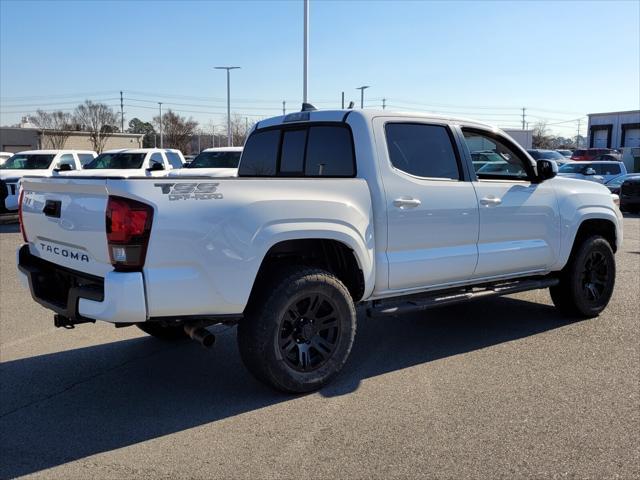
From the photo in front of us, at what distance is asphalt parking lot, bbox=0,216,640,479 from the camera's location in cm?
330

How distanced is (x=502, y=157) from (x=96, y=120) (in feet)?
219

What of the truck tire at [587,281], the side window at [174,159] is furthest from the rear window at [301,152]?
the side window at [174,159]

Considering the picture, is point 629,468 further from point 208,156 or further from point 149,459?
point 208,156

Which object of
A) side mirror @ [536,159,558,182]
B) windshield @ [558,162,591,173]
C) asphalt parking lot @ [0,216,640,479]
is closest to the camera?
A: asphalt parking lot @ [0,216,640,479]

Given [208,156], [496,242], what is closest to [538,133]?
[208,156]

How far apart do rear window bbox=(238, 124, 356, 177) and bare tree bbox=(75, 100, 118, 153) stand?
63.7 meters

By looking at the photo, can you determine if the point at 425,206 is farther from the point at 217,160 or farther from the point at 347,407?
the point at 217,160

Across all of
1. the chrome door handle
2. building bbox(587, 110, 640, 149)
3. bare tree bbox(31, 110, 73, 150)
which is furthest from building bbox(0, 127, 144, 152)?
the chrome door handle

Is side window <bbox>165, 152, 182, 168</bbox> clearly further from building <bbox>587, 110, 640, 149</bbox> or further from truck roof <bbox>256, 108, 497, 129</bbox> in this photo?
building <bbox>587, 110, 640, 149</bbox>

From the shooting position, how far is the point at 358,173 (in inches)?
179

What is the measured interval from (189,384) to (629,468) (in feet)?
9.90

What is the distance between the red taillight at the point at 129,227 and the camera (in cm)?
349

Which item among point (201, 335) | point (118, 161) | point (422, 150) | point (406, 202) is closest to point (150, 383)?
point (201, 335)

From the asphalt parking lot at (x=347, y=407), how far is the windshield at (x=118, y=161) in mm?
11430
